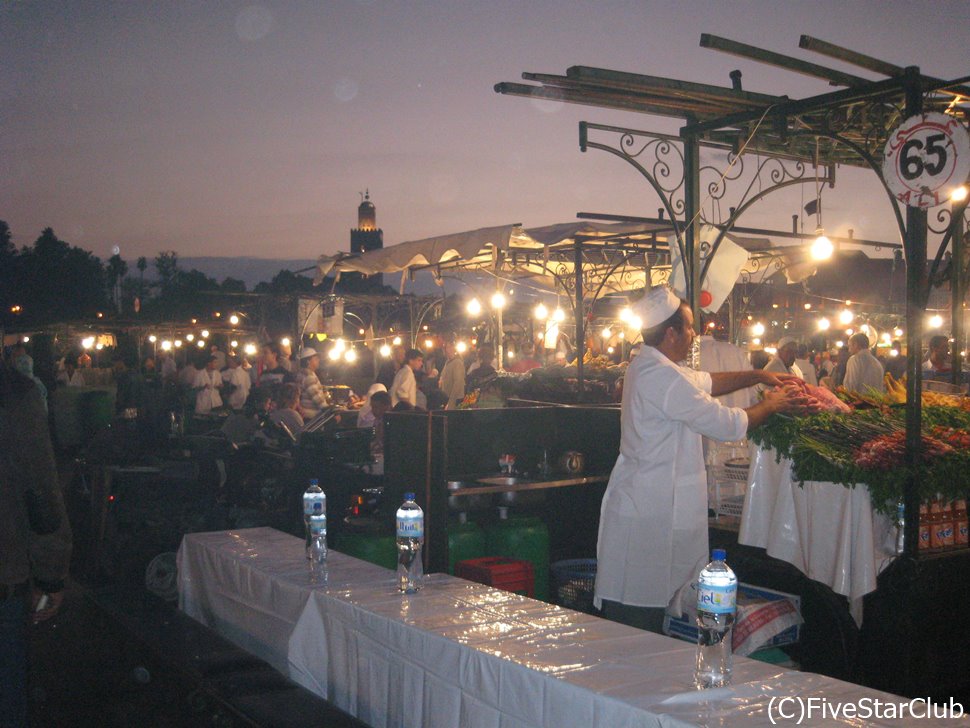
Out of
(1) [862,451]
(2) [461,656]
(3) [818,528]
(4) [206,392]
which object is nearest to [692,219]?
(1) [862,451]

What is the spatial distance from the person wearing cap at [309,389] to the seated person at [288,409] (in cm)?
96

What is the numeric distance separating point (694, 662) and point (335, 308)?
17579 mm

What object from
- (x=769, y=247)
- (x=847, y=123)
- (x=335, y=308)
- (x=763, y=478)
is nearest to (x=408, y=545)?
(x=763, y=478)

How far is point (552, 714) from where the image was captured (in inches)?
108

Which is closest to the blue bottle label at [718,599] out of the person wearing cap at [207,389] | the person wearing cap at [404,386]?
the person wearing cap at [404,386]

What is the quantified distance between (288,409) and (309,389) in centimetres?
207

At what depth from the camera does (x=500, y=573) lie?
5.68 meters

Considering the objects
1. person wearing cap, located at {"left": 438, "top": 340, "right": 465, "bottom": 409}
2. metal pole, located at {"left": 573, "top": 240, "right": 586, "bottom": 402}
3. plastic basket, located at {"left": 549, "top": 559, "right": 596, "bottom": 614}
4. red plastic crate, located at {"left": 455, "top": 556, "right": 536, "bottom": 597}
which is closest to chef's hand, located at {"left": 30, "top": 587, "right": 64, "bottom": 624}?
Answer: red plastic crate, located at {"left": 455, "top": 556, "right": 536, "bottom": 597}

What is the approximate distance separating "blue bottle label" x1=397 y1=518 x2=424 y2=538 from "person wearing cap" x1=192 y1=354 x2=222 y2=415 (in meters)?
14.3

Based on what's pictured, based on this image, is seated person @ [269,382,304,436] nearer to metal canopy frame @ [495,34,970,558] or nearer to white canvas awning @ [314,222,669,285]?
white canvas awning @ [314,222,669,285]

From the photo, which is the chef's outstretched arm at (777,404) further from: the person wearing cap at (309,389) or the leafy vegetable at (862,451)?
the person wearing cap at (309,389)

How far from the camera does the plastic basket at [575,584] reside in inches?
253

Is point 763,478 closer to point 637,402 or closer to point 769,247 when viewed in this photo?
point 637,402

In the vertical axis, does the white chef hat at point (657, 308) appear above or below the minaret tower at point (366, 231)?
below
